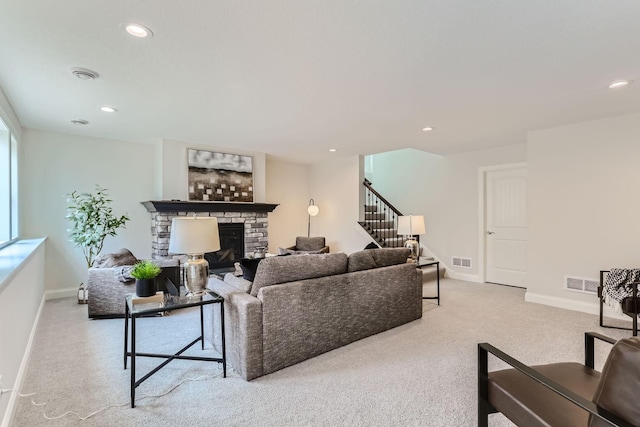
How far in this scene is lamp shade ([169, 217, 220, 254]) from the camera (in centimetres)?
248

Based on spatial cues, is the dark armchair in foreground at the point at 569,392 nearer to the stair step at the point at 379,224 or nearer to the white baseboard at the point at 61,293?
the stair step at the point at 379,224

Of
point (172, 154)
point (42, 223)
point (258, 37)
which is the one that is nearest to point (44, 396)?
point (258, 37)

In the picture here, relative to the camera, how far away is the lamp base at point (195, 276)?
256 cm

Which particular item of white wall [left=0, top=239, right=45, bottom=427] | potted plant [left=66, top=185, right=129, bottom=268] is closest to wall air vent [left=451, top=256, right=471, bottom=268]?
potted plant [left=66, top=185, right=129, bottom=268]

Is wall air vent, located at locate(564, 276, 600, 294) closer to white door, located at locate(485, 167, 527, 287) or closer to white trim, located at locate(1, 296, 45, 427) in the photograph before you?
white door, located at locate(485, 167, 527, 287)

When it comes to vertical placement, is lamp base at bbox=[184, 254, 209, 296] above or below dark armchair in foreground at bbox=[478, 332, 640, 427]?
above

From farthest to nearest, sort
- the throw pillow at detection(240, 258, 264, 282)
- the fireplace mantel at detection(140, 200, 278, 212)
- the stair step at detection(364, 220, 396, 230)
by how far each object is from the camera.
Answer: the stair step at detection(364, 220, 396, 230) < the fireplace mantel at detection(140, 200, 278, 212) < the throw pillow at detection(240, 258, 264, 282)

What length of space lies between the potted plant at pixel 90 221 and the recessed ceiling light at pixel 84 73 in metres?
2.36

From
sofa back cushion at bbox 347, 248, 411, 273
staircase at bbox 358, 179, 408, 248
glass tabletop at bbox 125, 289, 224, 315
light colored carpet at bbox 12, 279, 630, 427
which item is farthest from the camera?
staircase at bbox 358, 179, 408, 248

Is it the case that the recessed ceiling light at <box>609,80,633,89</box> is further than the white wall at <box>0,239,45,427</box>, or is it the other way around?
the recessed ceiling light at <box>609,80,633,89</box>

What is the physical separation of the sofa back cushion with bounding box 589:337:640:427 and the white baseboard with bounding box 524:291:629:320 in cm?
384

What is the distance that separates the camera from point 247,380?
238 cm

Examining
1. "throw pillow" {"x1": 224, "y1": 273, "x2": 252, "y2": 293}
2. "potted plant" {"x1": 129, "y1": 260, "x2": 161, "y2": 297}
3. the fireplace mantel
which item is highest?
the fireplace mantel

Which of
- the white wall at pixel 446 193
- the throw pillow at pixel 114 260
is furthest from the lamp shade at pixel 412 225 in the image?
the throw pillow at pixel 114 260
